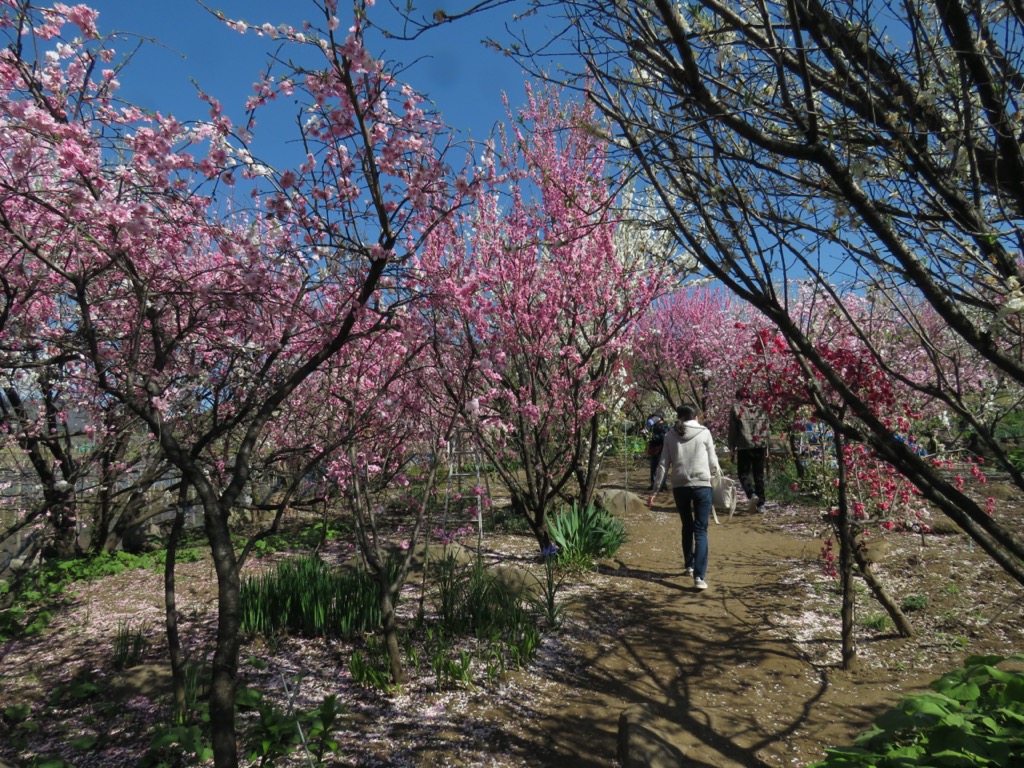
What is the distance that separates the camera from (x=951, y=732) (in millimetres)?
2031

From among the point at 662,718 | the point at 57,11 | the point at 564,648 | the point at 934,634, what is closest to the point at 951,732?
the point at 662,718

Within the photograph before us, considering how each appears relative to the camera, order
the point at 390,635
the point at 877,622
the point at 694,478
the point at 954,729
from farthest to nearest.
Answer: the point at 694,478
the point at 877,622
the point at 390,635
the point at 954,729

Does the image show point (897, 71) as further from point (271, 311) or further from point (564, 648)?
point (564, 648)

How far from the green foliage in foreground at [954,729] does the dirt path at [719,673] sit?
3.28 ft

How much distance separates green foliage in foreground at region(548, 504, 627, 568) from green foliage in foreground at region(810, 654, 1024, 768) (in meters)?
3.91

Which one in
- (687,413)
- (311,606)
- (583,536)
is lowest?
(311,606)

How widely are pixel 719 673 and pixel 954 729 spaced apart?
2.29 m

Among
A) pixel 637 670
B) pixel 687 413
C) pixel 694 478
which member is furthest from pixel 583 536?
pixel 637 670

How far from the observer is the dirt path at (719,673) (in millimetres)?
3367

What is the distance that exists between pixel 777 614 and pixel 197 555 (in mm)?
6529

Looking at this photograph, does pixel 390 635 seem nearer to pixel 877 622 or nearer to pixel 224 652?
pixel 224 652

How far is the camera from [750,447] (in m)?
9.15

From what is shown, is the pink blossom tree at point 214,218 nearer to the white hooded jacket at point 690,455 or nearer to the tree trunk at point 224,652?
the tree trunk at point 224,652

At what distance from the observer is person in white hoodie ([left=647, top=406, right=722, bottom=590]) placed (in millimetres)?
5895
